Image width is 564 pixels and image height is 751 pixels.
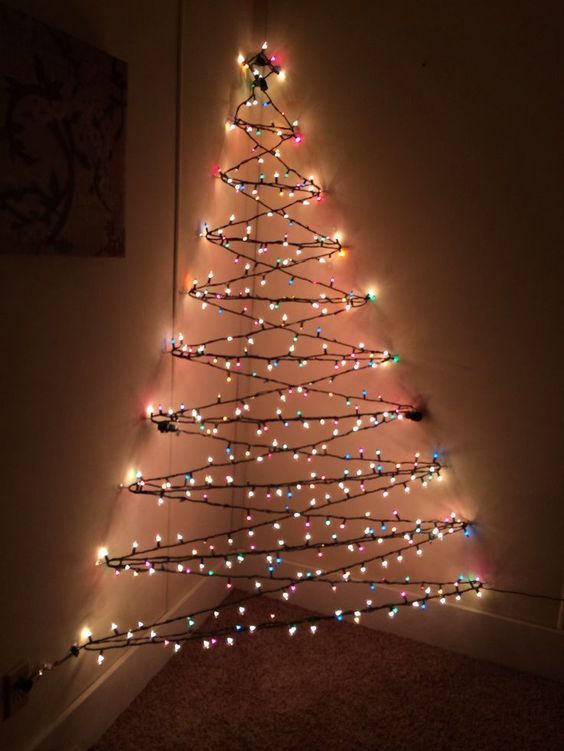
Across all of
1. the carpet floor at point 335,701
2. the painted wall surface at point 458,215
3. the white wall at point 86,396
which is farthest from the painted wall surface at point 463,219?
the white wall at point 86,396

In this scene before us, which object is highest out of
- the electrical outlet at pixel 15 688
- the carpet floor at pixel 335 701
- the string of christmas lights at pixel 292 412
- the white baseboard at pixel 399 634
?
the string of christmas lights at pixel 292 412

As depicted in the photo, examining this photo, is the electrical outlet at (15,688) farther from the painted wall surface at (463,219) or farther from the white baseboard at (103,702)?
the painted wall surface at (463,219)

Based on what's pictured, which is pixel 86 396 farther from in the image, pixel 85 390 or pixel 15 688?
pixel 15 688

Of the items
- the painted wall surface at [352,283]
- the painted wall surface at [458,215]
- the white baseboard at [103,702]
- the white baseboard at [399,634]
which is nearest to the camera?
the painted wall surface at [352,283]

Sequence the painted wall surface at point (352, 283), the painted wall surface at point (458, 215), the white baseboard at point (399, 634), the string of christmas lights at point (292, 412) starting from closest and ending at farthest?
the painted wall surface at point (352, 283), the white baseboard at point (399, 634), the painted wall surface at point (458, 215), the string of christmas lights at point (292, 412)

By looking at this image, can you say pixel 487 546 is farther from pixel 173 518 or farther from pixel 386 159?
pixel 386 159

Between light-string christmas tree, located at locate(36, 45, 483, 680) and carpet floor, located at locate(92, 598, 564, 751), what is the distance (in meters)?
0.13

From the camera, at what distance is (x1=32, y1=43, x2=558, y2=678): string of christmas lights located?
7.10 ft

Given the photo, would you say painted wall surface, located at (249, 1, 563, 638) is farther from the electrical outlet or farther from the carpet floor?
the electrical outlet

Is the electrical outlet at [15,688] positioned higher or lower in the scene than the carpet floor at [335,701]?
higher

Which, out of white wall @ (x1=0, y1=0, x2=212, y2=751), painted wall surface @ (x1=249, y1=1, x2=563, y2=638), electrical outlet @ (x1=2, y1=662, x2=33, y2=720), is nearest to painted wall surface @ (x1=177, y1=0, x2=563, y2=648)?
painted wall surface @ (x1=249, y1=1, x2=563, y2=638)

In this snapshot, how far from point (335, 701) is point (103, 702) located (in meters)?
0.78

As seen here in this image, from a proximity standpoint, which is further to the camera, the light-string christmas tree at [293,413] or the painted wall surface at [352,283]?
the light-string christmas tree at [293,413]

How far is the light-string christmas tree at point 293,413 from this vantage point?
217 centimetres
